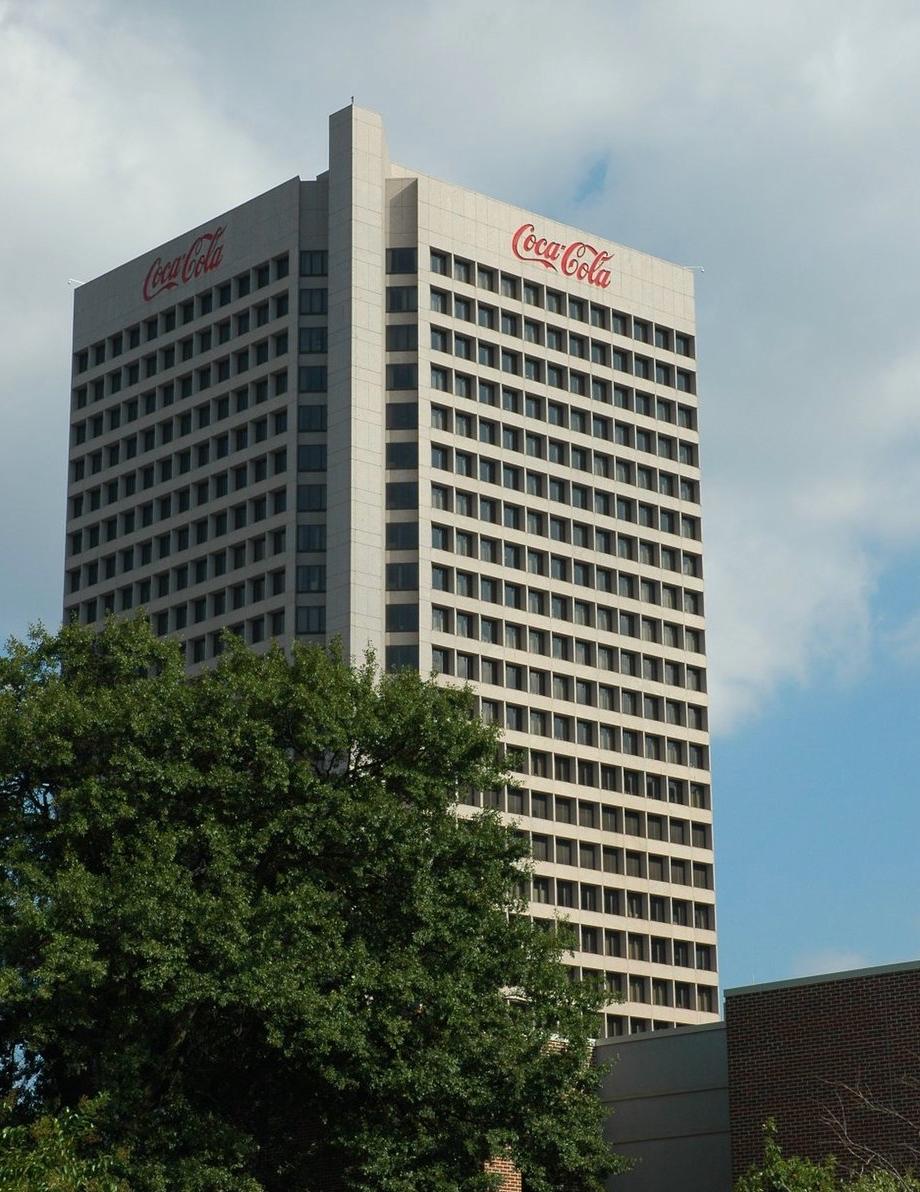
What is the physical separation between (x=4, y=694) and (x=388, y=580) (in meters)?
68.6

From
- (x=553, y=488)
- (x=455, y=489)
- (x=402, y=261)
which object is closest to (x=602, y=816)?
(x=553, y=488)

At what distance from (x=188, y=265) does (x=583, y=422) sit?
2652cm

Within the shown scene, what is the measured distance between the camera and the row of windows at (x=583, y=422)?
124 meters

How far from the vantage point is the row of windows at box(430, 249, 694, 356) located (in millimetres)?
126000

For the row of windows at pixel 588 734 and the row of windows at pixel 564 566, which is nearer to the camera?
the row of windows at pixel 588 734

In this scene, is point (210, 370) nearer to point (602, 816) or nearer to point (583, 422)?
point (583, 422)

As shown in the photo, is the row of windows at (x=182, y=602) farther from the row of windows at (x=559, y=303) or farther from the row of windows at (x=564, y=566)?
the row of windows at (x=559, y=303)

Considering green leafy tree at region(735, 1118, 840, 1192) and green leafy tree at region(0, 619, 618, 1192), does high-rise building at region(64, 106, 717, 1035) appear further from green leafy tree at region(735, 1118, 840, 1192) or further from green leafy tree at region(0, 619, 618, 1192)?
green leafy tree at region(735, 1118, 840, 1192)

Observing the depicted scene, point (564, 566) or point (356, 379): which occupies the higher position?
point (356, 379)

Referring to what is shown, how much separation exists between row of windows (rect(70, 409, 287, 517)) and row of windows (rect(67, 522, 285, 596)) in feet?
6.91

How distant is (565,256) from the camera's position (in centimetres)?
13150

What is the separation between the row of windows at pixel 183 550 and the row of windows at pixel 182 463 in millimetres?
2106

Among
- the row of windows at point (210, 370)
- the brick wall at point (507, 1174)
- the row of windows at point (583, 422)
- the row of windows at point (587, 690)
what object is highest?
the row of windows at point (210, 370)

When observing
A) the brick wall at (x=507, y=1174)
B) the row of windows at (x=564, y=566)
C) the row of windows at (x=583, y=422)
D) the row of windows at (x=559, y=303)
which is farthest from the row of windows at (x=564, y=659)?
the brick wall at (x=507, y=1174)
